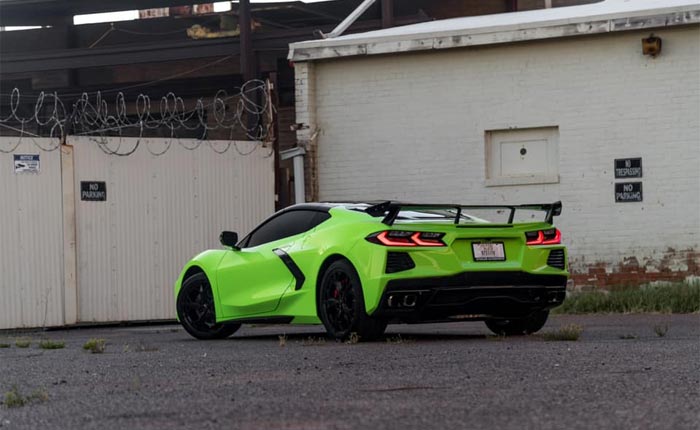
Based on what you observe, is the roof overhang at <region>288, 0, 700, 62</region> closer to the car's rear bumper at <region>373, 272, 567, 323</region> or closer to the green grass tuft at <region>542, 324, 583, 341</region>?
the car's rear bumper at <region>373, 272, 567, 323</region>

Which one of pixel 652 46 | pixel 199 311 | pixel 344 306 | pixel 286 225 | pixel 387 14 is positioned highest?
pixel 387 14

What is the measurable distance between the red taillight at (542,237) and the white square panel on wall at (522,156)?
7587 mm

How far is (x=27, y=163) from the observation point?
59.0 feet

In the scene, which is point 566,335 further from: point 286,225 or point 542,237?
point 286,225

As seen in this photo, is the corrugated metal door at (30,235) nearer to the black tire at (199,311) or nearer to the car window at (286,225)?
the black tire at (199,311)

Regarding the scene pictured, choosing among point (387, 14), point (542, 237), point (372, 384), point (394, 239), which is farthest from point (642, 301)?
point (372, 384)

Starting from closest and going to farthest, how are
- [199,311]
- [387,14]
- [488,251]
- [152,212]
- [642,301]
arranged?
[488,251] → [199,311] → [642,301] → [152,212] → [387,14]

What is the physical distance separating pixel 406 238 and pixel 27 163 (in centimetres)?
802

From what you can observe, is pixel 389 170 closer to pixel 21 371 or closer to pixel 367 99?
pixel 367 99

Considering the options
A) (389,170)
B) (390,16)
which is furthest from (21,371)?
(390,16)

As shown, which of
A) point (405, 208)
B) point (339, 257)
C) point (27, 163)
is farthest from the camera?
point (27, 163)

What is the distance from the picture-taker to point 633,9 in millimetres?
19594

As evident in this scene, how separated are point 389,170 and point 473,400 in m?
13.9

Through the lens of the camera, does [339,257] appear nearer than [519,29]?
Yes
